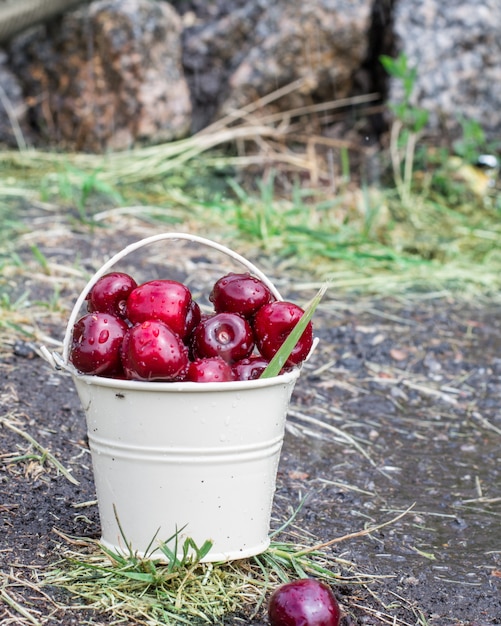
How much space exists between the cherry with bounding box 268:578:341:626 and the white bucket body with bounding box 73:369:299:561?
19 centimetres

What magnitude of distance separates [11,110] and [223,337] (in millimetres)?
4150

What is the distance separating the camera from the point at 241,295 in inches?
66.2

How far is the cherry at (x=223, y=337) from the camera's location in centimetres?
160

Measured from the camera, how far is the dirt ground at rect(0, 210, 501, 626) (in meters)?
1.67

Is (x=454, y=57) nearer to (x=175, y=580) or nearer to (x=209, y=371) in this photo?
(x=209, y=371)

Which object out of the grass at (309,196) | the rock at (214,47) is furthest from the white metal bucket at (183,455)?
the rock at (214,47)

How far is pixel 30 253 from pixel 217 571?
2.30 meters

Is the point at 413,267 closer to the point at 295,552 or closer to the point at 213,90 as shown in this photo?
the point at 213,90

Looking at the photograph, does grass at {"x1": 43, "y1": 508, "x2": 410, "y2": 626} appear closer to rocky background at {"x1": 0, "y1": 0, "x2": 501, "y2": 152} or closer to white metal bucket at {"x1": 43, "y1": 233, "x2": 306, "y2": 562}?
white metal bucket at {"x1": 43, "y1": 233, "x2": 306, "y2": 562}

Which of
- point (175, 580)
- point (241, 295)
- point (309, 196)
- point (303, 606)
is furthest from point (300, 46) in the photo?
point (303, 606)

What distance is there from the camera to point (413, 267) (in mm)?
4145

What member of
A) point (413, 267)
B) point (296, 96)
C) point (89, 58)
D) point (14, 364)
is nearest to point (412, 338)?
point (413, 267)

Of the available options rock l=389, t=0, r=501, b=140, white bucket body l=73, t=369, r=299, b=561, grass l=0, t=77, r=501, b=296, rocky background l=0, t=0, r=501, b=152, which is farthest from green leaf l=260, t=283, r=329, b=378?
rock l=389, t=0, r=501, b=140

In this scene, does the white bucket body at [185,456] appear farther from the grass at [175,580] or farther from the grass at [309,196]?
the grass at [309,196]
